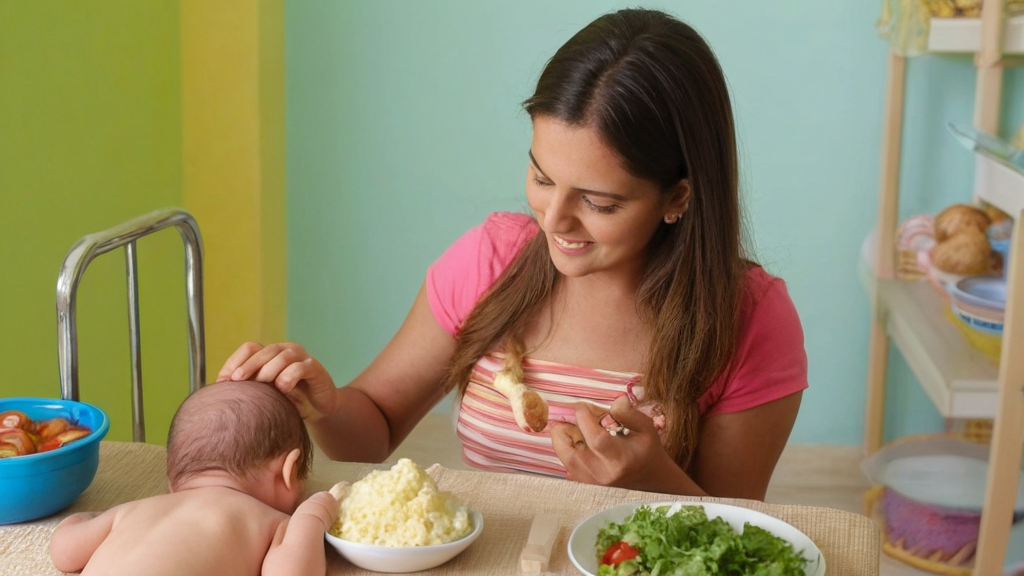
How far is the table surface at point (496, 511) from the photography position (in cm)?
106

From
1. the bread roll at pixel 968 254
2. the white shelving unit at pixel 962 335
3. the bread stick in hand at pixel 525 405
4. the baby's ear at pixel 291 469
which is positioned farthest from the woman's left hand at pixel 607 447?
the bread roll at pixel 968 254

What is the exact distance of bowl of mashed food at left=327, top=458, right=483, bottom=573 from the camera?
102 centimetres

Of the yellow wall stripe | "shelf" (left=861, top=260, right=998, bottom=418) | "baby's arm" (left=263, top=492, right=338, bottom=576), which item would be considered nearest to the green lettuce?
"baby's arm" (left=263, top=492, right=338, bottom=576)

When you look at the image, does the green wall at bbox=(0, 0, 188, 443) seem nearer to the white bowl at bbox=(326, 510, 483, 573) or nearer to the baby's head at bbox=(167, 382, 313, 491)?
the baby's head at bbox=(167, 382, 313, 491)

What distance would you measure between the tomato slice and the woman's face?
44 cm

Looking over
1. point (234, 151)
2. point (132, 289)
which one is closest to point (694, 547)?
point (132, 289)

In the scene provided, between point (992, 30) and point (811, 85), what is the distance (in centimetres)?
49

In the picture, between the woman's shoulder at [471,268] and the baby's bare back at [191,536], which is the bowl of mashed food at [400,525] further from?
the woman's shoulder at [471,268]

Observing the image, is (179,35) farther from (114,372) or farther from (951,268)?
(951,268)

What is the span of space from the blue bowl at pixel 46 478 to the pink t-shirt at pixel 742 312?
592mm

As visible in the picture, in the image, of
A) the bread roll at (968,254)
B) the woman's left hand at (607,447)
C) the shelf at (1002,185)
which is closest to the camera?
the woman's left hand at (607,447)

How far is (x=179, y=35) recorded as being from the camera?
253 centimetres

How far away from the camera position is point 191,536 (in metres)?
1.02

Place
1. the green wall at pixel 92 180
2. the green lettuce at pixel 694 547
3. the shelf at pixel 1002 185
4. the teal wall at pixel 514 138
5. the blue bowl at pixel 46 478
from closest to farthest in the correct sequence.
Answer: the green lettuce at pixel 694 547 < the blue bowl at pixel 46 478 < the green wall at pixel 92 180 < the shelf at pixel 1002 185 < the teal wall at pixel 514 138
